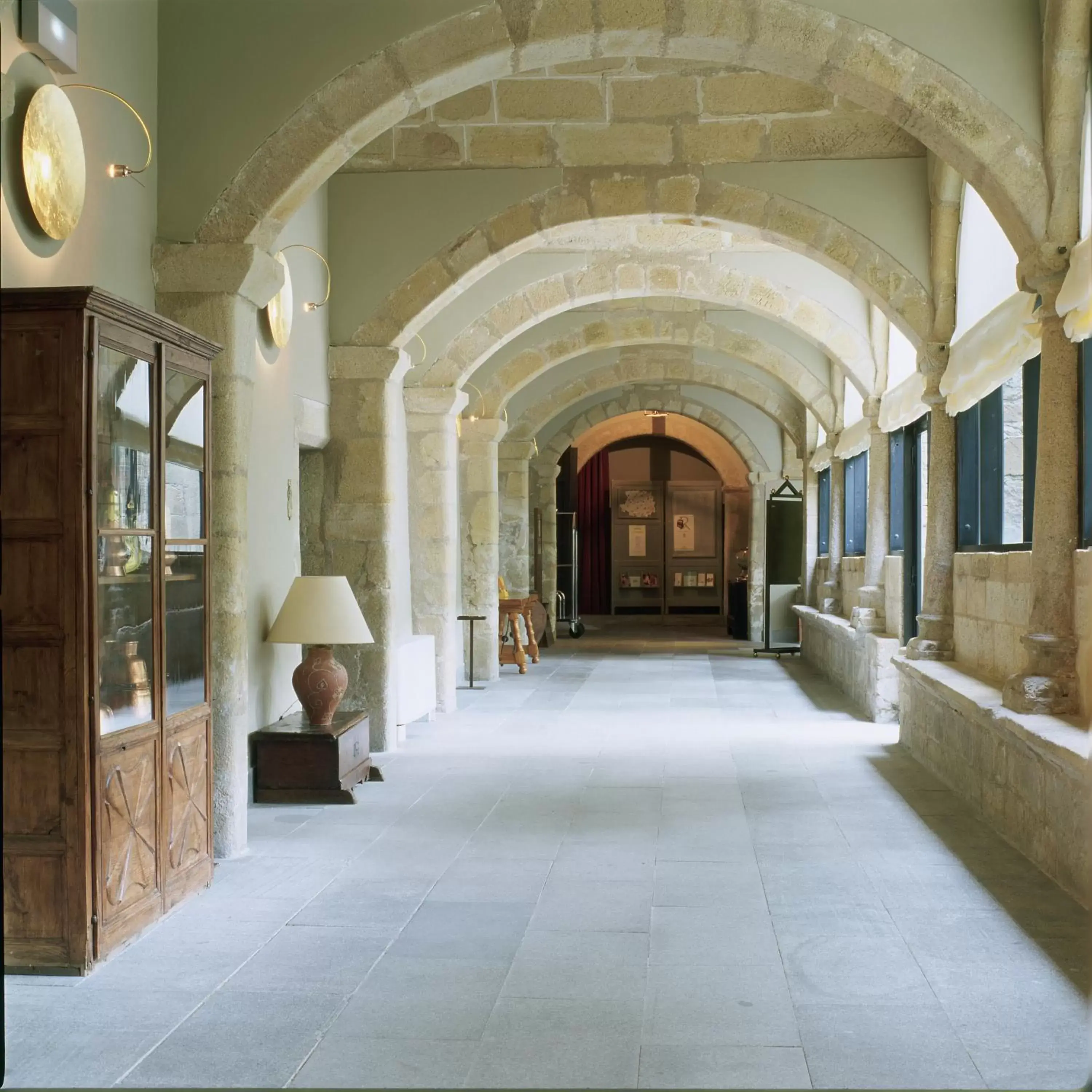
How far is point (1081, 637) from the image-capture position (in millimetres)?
4945

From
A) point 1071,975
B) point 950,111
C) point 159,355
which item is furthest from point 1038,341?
point 159,355

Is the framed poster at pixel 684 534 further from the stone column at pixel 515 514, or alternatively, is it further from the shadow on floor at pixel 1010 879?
the shadow on floor at pixel 1010 879

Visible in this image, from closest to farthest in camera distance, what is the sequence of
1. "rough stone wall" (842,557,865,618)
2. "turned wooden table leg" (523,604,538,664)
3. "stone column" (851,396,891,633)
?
1. "stone column" (851,396,891,633)
2. "rough stone wall" (842,557,865,618)
3. "turned wooden table leg" (523,604,538,664)

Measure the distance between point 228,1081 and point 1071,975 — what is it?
215 cm

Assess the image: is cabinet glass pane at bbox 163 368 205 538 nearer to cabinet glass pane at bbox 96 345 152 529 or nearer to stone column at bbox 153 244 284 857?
cabinet glass pane at bbox 96 345 152 529

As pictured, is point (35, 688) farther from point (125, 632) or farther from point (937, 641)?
point (937, 641)

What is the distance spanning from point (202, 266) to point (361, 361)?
2614mm

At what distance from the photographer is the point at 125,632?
366 centimetres

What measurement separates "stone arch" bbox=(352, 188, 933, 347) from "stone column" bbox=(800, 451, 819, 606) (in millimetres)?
7193

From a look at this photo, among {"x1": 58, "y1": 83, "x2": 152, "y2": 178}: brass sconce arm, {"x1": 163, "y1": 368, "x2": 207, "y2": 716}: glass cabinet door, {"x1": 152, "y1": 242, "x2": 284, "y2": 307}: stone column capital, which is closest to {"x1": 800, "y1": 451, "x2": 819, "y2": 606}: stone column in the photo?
{"x1": 152, "y1": 242, "x2": 284, "y2": 307}: stone column capital

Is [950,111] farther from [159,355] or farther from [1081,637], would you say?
[159,355]

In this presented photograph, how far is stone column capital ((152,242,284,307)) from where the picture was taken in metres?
4.69

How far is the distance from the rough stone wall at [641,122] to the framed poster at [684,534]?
53.5ft

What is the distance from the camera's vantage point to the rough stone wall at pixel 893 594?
9.07 meters
